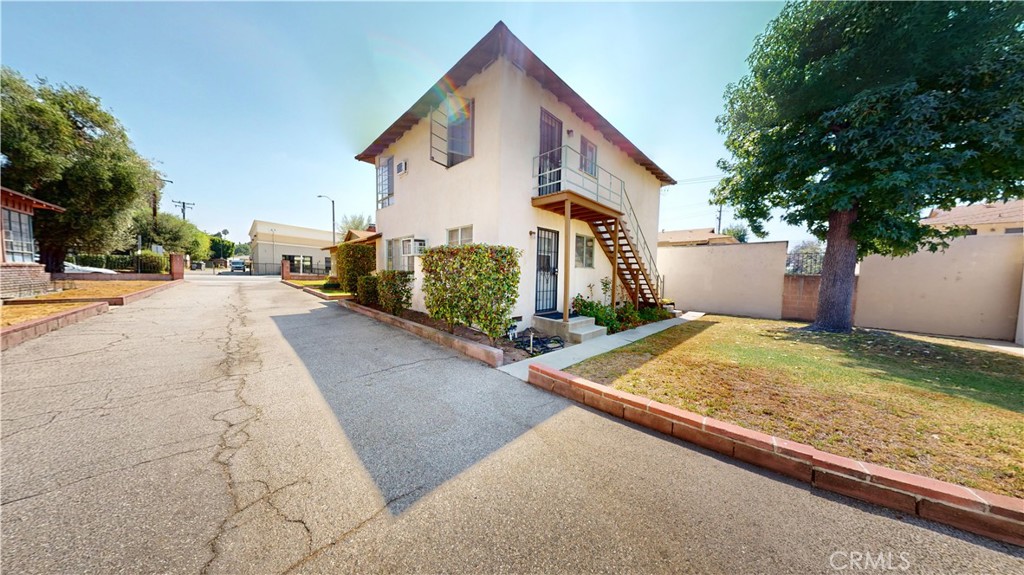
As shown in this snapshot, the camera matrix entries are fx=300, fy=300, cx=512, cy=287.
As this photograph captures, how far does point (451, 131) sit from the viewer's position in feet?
26.6

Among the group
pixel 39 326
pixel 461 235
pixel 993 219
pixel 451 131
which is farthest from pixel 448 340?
pixel 993 219

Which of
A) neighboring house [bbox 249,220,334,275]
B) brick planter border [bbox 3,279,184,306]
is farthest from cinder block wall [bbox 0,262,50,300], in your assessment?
neighboring house [bbox 249,220,334,275]

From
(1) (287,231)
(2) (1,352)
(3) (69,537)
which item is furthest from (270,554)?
(1) (287,231)

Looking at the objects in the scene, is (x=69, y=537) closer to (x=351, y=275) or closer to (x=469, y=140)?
(x=469, y=140)

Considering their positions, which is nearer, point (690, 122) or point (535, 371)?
point (535, 371)

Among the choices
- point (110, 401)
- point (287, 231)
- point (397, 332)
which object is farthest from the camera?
point (287, 231)

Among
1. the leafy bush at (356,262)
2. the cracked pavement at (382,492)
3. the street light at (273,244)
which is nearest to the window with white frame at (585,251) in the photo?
the cracked pavement at (382,492)

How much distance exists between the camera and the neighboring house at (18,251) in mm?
8758

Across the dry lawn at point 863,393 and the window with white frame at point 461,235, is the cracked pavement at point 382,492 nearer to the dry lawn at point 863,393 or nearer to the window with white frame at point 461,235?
the dry lawn at point 863,393

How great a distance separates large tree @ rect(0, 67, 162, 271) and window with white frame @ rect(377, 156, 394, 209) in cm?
1285

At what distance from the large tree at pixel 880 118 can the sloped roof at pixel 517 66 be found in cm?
379

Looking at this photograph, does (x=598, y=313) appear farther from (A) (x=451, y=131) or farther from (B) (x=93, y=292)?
(B) (x=93, y=292)

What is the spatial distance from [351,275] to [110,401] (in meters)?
8.61

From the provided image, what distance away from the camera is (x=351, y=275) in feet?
38.0
